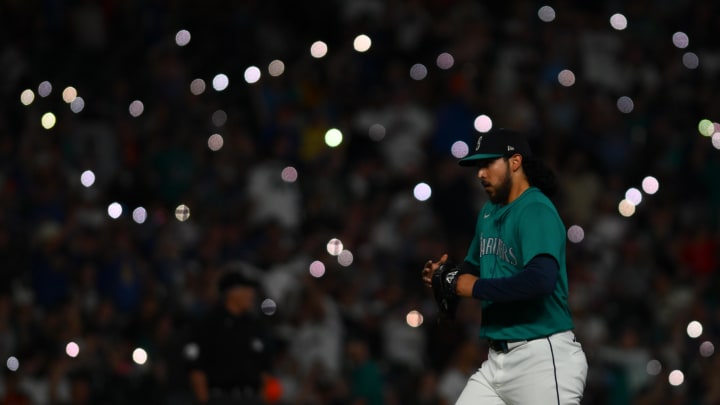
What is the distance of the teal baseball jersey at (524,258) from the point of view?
23.1ft

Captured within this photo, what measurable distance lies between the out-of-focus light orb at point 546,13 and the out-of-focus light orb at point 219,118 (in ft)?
14.6

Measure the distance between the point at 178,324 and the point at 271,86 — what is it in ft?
13.6

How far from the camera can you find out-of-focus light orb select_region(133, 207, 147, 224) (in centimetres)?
1523

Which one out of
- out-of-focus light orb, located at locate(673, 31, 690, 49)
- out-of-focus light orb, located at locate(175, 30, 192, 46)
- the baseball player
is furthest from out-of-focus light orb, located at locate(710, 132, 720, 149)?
the baseball player

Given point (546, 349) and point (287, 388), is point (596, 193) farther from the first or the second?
point (546, 349)

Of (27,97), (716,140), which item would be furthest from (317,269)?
(716,140)

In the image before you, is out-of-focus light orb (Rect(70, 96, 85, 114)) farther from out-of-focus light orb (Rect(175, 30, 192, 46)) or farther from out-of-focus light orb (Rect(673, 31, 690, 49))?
out-of-focus light orb (Rect(673, 31, 690, 49))

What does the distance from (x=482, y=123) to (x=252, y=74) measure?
2882 mm

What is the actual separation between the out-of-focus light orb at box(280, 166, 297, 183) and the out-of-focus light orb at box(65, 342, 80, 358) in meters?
3.39

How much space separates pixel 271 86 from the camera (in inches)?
669

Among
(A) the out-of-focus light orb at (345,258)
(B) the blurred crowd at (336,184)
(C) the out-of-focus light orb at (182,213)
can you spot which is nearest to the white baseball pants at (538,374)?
(B) the blurred crowd at (336,184)

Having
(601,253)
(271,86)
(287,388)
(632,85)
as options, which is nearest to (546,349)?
(287,388)

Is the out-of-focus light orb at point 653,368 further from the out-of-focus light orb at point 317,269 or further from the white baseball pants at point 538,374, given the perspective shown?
the white baseball pants at point 538,374

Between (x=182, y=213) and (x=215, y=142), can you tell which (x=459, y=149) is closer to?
(x=215, y=142)
